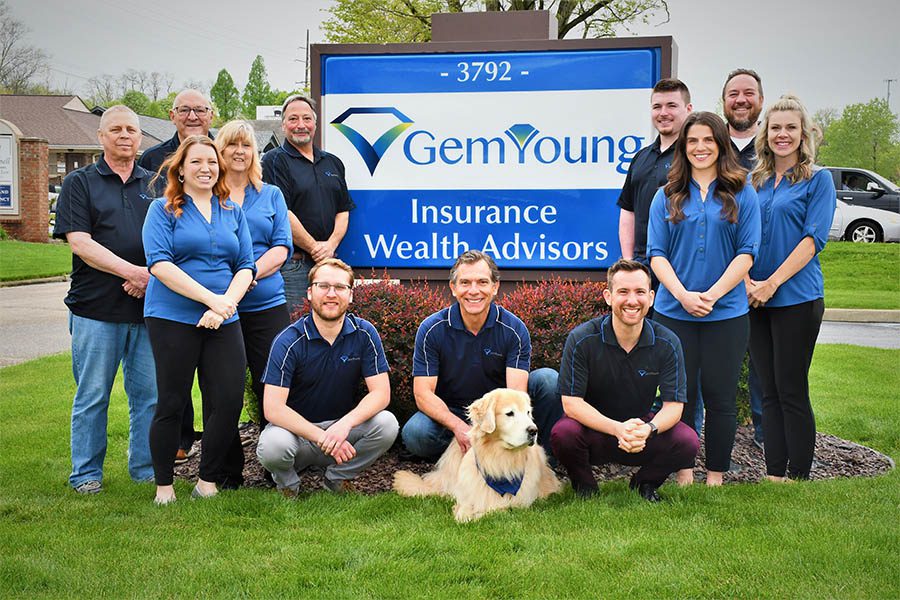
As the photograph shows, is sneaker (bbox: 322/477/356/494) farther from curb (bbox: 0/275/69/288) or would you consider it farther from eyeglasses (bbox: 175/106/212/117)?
curb (bbox: 0/275/69/288)

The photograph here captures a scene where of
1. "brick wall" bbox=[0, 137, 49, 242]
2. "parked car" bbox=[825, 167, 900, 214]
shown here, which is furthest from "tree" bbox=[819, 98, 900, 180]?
"brick wall" bbox=[0, 137, 49, 242]

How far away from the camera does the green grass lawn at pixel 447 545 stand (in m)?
3.45

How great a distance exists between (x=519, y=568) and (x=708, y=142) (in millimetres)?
2484

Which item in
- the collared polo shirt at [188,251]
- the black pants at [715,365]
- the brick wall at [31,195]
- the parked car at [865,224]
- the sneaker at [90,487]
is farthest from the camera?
the brick wall at [31,195]

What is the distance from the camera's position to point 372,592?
3418mm

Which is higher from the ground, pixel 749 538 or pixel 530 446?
pixel 530 446

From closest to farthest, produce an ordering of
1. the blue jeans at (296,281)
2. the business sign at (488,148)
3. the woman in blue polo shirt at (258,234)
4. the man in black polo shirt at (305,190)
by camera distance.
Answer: the woman in blue polo shirt at (258,234) < the man in black polo shirt at (305,190) < the blue jeans at (296,281) < the business sign at (488,148)

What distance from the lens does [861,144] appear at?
23.4 meters

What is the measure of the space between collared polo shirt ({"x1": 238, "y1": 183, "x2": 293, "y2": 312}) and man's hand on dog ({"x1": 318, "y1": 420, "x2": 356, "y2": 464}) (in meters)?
0.95

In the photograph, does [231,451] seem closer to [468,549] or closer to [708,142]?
[468,549]

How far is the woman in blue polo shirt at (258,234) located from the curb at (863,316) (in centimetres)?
1237

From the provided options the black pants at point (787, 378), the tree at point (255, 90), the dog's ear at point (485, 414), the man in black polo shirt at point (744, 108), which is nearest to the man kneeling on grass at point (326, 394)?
the dog's ear at point (485, 414)

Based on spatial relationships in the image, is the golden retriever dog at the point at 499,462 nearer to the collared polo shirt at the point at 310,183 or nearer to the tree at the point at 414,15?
the collared polo shirt at the point at 310,183

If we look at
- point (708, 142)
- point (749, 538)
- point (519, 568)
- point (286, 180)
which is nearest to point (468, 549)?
point (519, 568)
